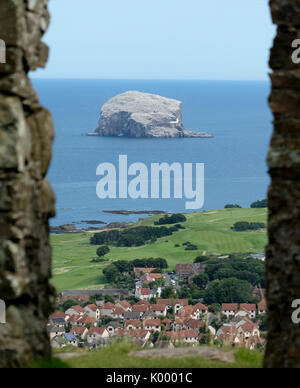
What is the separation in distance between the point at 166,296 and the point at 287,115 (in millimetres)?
53571

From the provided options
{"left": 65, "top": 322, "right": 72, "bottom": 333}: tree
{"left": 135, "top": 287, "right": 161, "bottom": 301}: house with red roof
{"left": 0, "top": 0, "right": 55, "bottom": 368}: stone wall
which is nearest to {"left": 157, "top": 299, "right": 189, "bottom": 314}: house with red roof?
{"left": 135, "top": 287, "right": 161, "bottom": 301}: house with red roof

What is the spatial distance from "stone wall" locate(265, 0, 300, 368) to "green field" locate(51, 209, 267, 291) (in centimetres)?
6260

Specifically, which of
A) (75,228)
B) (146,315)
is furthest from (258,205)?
(146,315)

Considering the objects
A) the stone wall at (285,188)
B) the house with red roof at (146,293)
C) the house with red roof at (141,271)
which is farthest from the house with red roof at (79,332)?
the stone wall at (285,188)

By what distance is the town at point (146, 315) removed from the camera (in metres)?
40.3

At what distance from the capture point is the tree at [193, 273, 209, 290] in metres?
68.2

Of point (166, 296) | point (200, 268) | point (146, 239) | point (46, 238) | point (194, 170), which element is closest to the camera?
point (46, 238)

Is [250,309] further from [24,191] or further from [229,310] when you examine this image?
[24,191]

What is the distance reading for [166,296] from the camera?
2441 inches

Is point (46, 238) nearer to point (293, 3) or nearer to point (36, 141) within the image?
point (36, 141)

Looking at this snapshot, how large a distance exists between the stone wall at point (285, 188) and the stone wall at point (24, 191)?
2.89 metres

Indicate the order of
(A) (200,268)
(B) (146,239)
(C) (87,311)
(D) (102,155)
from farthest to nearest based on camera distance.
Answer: (D) (102,155) < (B) (146,239) < (A) (200,268) < (C) (87,311)

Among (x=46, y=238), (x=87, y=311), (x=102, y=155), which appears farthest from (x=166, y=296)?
(x=102, y=155)
